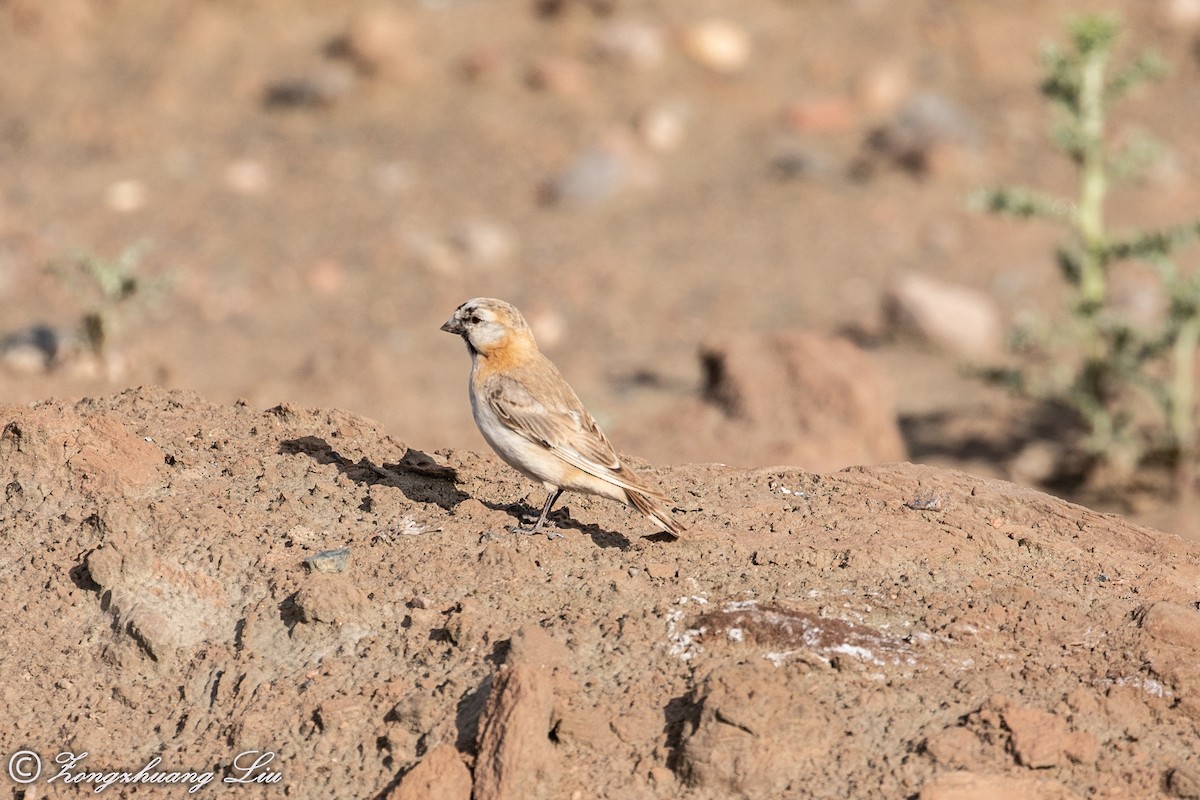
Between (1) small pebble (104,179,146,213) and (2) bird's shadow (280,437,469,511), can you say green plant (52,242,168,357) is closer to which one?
(2) bird's shadow (280,437,469,511)

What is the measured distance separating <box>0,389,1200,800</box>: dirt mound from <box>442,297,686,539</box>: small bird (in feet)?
0.75

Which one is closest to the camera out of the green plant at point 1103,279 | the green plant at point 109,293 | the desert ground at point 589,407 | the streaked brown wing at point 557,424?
the desert ground at point 589,407

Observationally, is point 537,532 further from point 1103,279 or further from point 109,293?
point 1103,279

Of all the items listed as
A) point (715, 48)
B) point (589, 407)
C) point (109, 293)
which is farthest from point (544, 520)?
point (715, 48)

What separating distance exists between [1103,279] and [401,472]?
24.5ft

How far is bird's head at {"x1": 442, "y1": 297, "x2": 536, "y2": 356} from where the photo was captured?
267 inches

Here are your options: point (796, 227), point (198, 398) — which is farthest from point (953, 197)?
point (198, 398)

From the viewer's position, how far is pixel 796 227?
1684 cm

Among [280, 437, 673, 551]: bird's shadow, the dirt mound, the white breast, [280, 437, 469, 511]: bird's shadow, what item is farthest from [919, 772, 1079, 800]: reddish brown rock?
[280, 437, 469, 511]: bird's shadow

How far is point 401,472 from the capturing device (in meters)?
6.64

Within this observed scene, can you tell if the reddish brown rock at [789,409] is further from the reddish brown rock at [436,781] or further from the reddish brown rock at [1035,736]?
the reddish brown rock at [436,781]

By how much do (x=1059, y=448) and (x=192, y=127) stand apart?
11.4 m

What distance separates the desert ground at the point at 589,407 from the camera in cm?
504

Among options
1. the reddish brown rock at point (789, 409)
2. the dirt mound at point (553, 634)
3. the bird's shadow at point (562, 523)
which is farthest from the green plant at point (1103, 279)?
the bird's shadow at point (562, 523)
